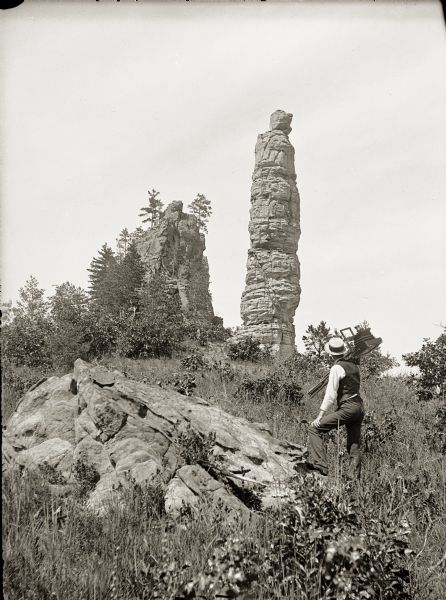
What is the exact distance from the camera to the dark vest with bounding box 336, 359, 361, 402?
715 cm

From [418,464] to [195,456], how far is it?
3380mm

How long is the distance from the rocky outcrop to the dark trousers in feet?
114

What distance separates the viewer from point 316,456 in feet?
21.5

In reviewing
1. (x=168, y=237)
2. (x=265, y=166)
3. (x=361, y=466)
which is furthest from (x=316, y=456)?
(x=168, y=237)

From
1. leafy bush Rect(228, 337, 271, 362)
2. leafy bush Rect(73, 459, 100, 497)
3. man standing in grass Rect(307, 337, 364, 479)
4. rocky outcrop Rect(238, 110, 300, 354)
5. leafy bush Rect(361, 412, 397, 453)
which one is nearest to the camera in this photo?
leafy bush Rect(73, 459, 100, 497)

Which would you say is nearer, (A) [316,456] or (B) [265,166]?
(A) [316,456]

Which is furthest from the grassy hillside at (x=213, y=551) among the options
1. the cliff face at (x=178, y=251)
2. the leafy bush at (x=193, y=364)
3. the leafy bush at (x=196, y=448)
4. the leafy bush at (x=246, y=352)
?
the cliff face at (x=178, y=251)

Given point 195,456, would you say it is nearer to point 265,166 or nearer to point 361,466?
point 361,466

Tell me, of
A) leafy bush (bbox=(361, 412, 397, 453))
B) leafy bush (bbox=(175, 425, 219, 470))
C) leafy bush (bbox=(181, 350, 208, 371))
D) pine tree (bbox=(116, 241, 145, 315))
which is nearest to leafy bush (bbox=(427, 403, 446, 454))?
leafy bush (bbox=(361, 412, 397, 453))

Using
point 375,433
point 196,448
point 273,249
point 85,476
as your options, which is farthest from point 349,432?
point 273,249

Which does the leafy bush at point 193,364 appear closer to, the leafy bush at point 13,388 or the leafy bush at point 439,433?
the leafy bush at point 13,388

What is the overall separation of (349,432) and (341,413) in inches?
14.4

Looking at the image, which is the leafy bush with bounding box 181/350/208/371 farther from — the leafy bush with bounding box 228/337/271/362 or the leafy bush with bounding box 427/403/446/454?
the leafy bush with bounding box 427/403/446/454

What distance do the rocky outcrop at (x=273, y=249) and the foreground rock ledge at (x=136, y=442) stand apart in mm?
35051
